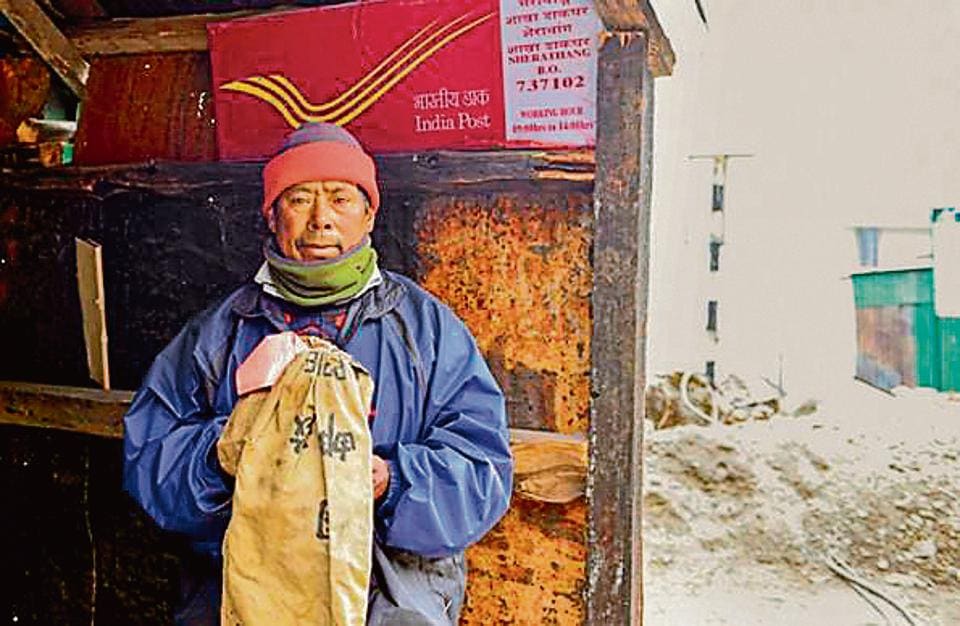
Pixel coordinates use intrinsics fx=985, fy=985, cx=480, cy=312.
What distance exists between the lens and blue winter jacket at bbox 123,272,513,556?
1.94 meters

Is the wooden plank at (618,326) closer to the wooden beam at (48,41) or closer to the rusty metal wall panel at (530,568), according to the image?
the rusty metal wall panel at (530,568)

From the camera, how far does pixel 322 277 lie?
80.7 inches

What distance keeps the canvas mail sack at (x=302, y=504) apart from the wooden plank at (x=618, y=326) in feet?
2.64

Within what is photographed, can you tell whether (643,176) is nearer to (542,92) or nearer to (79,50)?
(542,92)

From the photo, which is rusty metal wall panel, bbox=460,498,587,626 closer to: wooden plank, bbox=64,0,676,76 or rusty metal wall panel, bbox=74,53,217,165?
rusty metal wall panel, bbox=74,53,217,165

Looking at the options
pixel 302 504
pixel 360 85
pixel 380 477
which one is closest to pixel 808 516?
pixel 360 85

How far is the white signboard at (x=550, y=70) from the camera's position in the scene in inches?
96.3

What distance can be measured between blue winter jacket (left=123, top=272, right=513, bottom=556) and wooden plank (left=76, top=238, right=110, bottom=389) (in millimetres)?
1000

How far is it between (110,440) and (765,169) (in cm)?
636

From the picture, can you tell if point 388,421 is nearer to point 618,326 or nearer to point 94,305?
point 618,326

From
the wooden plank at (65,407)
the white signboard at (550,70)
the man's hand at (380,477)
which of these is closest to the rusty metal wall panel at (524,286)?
the white signboard at (550,70)

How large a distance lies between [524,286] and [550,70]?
1.83ft

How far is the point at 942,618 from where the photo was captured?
5656 mm

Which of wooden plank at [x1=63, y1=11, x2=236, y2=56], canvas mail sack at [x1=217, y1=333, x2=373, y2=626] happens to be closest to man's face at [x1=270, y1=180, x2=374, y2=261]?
canvas mail sack at [x1=217, y1=333, x2=373, y2=626]
